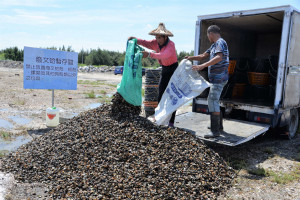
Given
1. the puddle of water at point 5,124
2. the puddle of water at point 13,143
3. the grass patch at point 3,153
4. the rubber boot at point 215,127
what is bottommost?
the grass patch at point 3,153

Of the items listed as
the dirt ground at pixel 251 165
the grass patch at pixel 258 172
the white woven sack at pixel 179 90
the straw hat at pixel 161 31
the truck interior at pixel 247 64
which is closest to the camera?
the dirt ground at pixel 251 165

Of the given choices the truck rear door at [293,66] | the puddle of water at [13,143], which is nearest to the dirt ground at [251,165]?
the puddle of water at [13,143]

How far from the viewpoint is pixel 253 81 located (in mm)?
8562

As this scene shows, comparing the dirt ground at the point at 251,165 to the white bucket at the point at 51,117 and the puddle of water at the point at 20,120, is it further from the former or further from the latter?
the white bucket at the point at 51,117

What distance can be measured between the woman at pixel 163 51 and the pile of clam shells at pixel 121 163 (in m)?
1.04

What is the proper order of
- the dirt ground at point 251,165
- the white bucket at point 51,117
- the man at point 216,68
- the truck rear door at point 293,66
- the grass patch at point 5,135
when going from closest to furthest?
the dirt ground at point 251,165, the man at point 216,68, the truck rear door at point 293,66, the grass patch at point 5,135, the white bucket at point 51,117

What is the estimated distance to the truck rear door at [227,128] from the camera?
16.3ft

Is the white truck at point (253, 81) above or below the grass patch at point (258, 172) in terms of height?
above

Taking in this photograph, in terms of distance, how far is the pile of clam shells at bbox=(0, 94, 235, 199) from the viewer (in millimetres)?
3705

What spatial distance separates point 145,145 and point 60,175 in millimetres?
1352

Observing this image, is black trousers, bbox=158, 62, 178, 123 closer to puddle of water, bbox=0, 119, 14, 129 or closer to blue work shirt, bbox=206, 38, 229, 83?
blue work shirt, bbox=206, 38, 229, 83

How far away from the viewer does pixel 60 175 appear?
13.4ft

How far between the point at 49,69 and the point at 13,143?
2322mm

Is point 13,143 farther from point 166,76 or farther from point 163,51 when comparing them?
point 163,51
